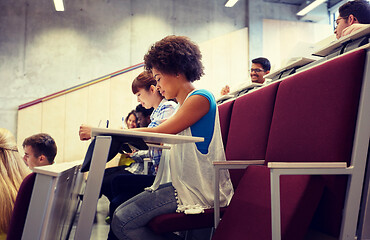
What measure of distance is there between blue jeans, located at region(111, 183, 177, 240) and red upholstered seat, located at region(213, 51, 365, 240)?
0.21 metres

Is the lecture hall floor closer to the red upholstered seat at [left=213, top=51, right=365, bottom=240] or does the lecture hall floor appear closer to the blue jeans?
the red upholstered seat at [left=213, top=51, right=365, bottom=240]

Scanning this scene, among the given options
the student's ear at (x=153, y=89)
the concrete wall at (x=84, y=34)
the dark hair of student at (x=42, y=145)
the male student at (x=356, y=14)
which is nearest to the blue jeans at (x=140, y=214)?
the student's ear at (x=153, y=89)

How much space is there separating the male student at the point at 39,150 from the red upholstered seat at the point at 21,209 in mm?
1433

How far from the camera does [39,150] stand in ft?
7.48

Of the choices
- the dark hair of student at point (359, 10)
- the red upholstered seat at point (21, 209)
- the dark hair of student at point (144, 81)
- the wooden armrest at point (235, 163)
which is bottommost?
the red upholstered seat at point (21, 209)

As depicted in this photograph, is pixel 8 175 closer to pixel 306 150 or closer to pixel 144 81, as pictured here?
pixel 144 81

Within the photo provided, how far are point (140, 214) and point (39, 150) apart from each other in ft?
4.34

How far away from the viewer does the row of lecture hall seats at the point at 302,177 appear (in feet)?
2.99

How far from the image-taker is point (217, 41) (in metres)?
6.07

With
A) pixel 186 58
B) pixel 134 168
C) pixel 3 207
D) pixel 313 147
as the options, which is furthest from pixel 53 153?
pixel 313 147

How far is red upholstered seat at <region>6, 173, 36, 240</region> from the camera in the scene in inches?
36.1

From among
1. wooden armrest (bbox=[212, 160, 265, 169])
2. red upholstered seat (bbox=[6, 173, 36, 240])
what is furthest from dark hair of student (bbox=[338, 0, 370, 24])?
red upholstered seat (bbox=[6, 173, 36, 240])

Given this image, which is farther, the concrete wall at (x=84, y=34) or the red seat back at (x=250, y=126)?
the concrete wall at (x=84, y=34)

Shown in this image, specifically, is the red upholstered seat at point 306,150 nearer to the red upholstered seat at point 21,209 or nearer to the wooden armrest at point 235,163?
the wooden armrest at point 235,163
